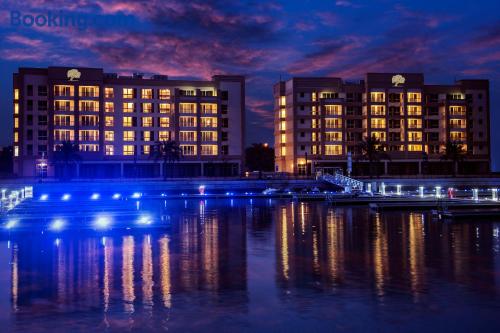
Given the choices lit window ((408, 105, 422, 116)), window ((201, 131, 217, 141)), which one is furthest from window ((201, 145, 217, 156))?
lit window ((408, 105, 422, 116))

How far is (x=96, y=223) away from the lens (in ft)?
118

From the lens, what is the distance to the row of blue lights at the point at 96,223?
34.4 m

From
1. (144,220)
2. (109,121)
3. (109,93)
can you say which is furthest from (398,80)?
(144,220)

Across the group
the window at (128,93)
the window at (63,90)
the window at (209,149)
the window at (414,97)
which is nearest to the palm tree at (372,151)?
the window at (414,97)

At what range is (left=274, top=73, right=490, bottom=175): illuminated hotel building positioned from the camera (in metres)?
133

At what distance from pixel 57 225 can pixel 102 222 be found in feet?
8.60

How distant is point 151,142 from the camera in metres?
124

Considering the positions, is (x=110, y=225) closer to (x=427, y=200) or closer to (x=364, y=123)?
(x=427, y=200)

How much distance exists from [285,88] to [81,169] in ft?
166

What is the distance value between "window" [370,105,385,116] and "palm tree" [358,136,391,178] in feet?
20.6

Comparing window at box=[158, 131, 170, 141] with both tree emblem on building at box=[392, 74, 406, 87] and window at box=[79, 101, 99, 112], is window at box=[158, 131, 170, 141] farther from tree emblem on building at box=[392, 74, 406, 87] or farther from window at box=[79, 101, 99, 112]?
tree emblem on building at box=[392, 74, 406, 87]

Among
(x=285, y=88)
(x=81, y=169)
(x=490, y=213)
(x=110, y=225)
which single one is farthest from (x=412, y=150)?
(x=110, y=225)

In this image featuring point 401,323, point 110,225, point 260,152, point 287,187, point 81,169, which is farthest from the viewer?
point 260,152

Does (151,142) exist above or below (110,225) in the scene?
above
